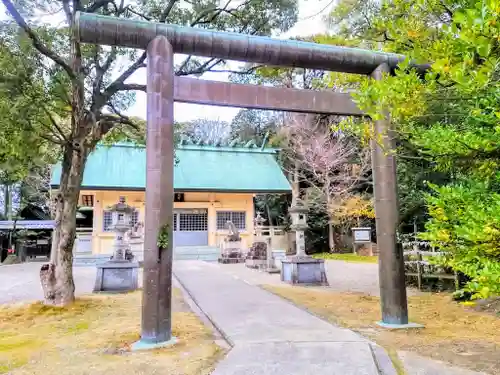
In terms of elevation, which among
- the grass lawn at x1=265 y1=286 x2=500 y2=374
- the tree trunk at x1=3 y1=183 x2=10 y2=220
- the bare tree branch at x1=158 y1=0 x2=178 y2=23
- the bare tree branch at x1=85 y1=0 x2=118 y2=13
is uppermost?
the bare tree branch at x1=158 y1=0 x2=178 y2=23

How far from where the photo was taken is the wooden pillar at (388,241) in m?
5.38

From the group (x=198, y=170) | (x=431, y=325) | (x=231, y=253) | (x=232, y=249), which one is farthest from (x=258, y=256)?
(x=431, y=325)

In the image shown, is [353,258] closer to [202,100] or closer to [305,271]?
[305,271]

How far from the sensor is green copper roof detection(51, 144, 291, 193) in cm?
1860

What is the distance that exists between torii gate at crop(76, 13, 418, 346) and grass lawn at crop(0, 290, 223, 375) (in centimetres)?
46

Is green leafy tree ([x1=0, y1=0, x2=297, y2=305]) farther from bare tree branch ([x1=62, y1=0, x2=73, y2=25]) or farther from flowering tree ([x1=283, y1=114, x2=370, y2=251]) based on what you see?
flowering tree ([x1=283, y1=114, x2=370, y2=251])

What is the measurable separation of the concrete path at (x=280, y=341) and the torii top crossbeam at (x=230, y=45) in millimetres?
3606

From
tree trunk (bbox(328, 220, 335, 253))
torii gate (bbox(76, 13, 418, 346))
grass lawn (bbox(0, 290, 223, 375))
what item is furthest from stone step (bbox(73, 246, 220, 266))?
torii gate (bbox(76, 13, 418, 346))

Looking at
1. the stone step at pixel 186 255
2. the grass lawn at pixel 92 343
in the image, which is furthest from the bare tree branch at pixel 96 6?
the stone step at pixel 186 255

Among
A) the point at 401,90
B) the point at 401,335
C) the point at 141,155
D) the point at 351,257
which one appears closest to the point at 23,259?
the point at 141,155

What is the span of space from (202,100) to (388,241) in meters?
3.21

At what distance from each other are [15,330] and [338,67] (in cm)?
614

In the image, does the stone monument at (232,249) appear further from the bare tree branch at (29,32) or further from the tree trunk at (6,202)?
the tree trunk at (6,202)

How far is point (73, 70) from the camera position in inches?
273
